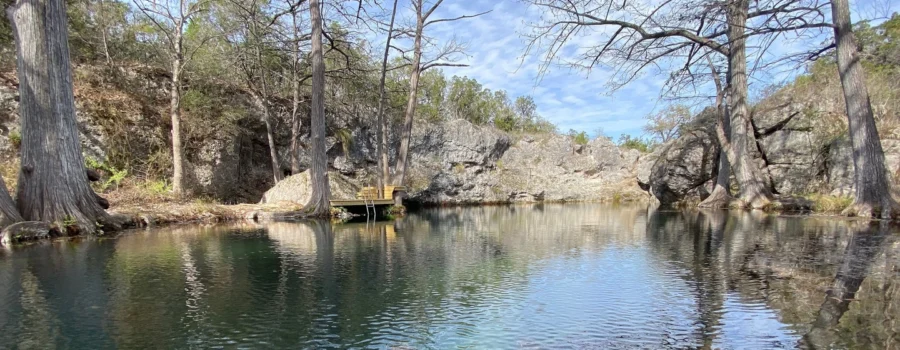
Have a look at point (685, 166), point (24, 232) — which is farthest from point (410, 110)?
point (685, 166)

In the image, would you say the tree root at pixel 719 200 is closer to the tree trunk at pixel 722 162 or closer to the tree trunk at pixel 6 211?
the tree trunk at pixel 722 162

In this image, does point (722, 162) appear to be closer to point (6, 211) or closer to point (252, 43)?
point (252, 43)

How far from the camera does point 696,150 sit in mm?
21625

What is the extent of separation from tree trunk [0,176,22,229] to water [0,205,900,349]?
0.98 m

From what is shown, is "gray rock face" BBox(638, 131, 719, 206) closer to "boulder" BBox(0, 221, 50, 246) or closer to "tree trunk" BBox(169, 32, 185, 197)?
"tree trunk" BBox(169, 32, 185, 197)

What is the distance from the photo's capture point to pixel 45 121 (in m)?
8.84

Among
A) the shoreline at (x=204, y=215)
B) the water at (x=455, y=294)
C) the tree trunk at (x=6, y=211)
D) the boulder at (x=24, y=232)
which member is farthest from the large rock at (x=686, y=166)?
the tree trunk at (x=6, y=211)

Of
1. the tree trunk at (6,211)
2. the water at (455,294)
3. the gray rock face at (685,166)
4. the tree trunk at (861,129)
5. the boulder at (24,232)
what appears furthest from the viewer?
the gray rock face at (685,166)

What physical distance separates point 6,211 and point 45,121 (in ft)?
6.00

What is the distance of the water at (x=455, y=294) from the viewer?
342cm

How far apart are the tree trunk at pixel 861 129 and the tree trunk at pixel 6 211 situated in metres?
16.6

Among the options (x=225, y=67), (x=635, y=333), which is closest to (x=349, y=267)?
(x=635, y=333)

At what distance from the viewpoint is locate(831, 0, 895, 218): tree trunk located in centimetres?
1004

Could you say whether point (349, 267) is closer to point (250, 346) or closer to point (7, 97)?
point (250, 346)
